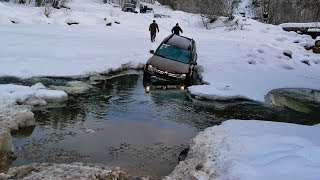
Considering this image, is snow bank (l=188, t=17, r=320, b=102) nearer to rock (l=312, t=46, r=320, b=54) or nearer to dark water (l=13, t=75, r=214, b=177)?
rock (l=312, t=46, r=320, b=54)

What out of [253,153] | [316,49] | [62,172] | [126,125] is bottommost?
[126,125]

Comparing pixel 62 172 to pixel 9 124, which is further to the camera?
pixel 9 124

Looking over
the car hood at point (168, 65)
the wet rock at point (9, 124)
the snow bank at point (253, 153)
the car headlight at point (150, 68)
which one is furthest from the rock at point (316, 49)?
the wet rock at point (9, 124)

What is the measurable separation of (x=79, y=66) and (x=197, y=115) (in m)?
6.31

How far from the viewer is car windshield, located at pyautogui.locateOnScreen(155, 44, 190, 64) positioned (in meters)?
16.1

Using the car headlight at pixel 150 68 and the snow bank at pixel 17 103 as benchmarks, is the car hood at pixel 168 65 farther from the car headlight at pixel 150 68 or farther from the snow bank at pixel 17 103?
the snow bank at pixel 17 103

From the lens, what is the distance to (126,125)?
34.4ft

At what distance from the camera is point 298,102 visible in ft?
49.3

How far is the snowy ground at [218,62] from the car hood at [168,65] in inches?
35.2

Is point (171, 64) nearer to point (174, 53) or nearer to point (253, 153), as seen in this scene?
point (174, 53)

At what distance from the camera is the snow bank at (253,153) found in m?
6.57

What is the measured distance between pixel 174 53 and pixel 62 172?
10.0m

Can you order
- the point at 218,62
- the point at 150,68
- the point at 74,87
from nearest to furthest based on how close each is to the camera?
the point at 74,87, the point at 150,68, the point at 218,62

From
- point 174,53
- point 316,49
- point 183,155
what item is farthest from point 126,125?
point 316,49
